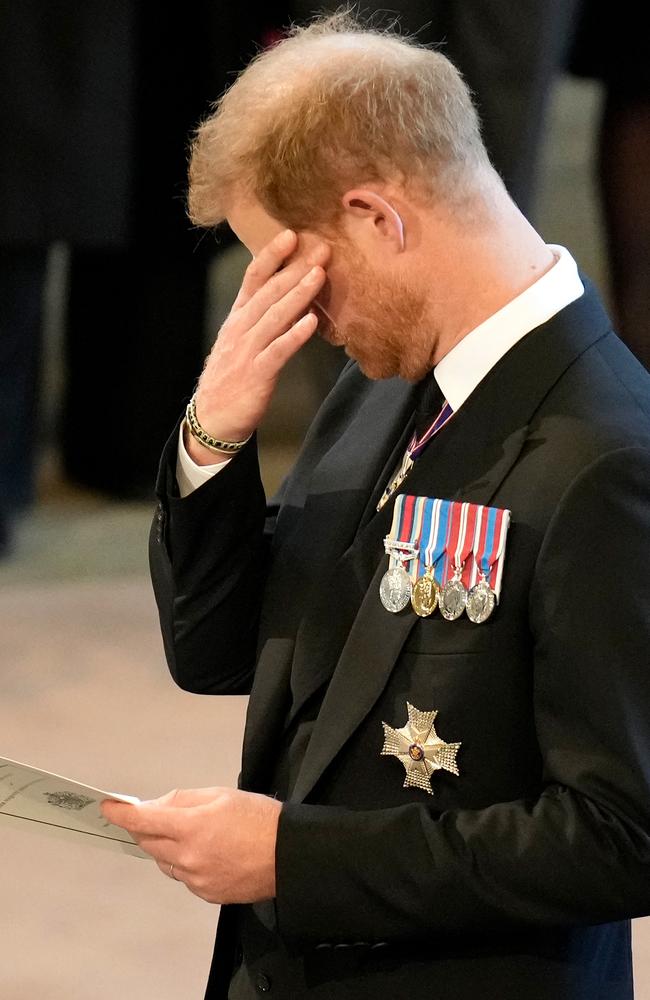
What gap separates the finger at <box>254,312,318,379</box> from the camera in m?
1.32

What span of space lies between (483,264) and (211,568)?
1.36 feet

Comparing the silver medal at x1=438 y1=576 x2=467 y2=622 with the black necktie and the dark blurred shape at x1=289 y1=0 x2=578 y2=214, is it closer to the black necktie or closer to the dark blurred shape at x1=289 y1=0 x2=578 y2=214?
the black necktie

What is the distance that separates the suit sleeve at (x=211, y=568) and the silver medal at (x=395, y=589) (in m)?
0.24

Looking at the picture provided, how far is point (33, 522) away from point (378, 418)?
9.51ft

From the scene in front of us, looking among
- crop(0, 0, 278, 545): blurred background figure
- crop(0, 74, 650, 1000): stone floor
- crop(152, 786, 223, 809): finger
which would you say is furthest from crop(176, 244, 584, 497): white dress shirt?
crop(0, 0, 278, 545): blurred background figure

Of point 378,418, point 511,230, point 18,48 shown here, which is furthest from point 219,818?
point 18,48

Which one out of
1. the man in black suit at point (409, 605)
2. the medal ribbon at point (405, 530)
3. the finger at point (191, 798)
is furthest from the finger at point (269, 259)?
the finger at point (191, 798)

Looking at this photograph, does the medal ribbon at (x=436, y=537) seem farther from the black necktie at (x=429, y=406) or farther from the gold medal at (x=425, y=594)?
the black necktie at (x=429, y=406)

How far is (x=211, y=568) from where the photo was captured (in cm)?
143

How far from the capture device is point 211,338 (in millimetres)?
4277

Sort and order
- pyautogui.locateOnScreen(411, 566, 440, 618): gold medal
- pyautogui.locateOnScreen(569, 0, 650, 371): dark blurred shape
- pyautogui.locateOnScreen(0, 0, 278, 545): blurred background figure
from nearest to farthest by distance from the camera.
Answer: pyautogui.locateOnScreen(411, 566, 440, 618): gold medal, pyautogui.locateOnScreen(0, 0, 278, 545): blurred background figure, pyautogui.locateOnScreen(569, 0, 650, 371): dark blurred shape

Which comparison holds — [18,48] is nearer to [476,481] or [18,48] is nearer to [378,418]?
[378,418]

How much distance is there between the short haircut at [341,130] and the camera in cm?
121

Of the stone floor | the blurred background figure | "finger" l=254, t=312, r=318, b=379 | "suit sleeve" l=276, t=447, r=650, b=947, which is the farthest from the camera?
the blurred background figure
